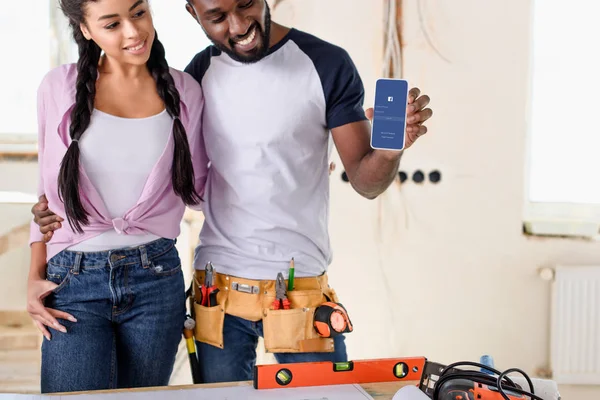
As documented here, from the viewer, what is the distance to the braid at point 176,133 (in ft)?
4.78

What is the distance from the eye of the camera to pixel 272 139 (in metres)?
1.53

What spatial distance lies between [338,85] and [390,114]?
287 millimetres

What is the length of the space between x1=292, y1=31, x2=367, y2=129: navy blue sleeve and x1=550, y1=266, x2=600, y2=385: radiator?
1.57 m

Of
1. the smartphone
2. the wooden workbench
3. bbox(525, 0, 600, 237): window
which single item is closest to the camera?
the wooden workbench

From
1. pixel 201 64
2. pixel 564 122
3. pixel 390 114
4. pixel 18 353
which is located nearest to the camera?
pixel 390 114

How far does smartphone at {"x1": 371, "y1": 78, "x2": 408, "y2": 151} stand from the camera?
127cm

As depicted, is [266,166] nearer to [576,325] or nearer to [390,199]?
[390,199]

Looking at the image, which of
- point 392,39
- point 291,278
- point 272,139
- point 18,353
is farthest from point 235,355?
point 392,39

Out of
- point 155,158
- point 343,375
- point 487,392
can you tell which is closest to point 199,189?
point 155,158

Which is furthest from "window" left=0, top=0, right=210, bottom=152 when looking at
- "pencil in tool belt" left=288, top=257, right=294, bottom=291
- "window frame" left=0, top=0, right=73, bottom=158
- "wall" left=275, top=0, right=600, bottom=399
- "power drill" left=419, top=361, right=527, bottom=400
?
"power drill" left=419, top=361, right=527, bottom=400

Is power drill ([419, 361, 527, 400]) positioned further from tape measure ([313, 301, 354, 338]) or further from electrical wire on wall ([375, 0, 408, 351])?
electrical wire on wall ([375, 0, 408, 351])

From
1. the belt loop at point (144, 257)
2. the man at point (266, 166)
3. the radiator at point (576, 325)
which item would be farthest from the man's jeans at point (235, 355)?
the radiator at point (576, 325)

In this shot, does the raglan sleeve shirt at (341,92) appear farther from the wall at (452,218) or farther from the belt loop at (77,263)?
the wall at (452,218)

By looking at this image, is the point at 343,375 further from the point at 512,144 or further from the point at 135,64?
the point at 512,144
